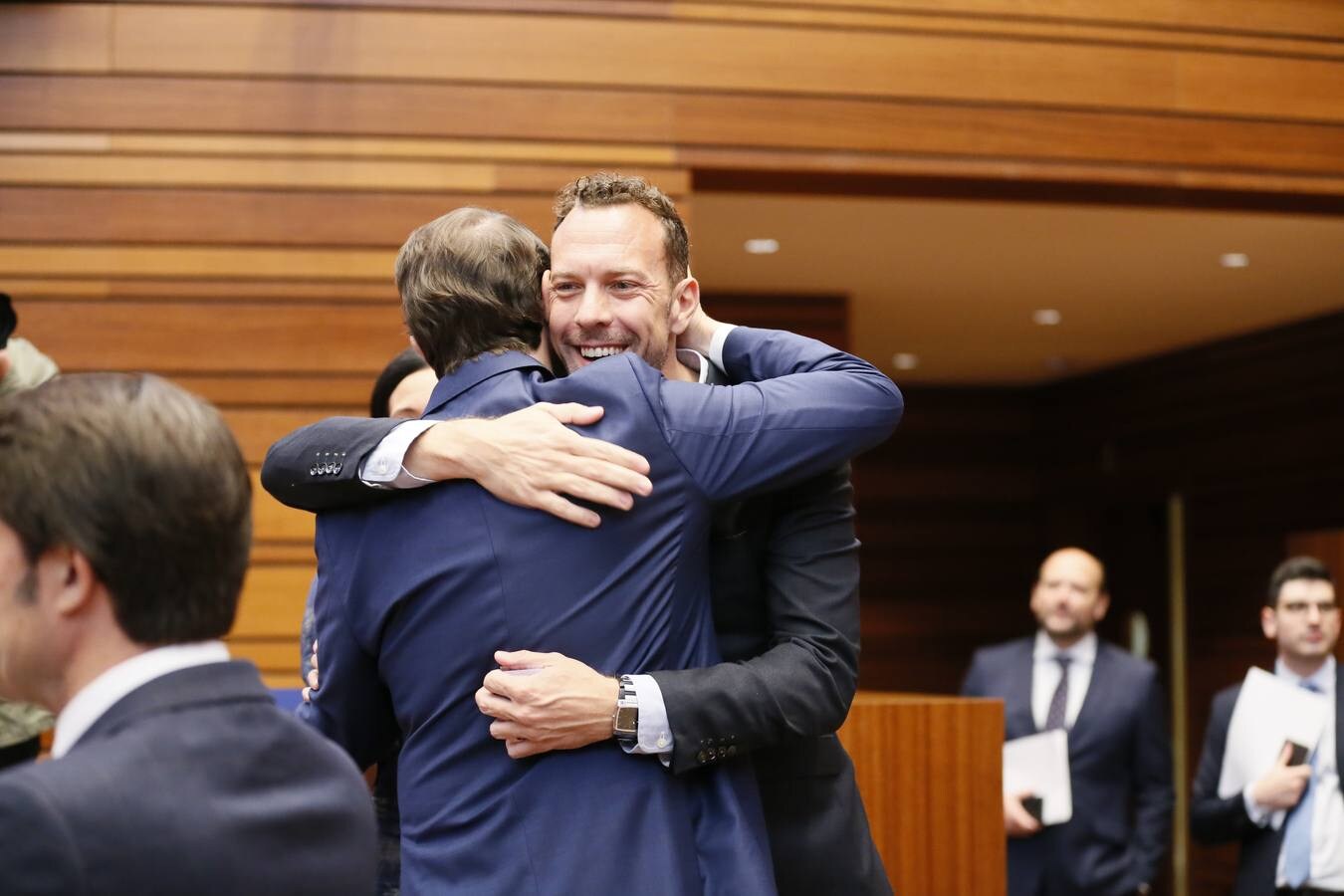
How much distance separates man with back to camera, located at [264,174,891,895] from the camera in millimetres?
1744

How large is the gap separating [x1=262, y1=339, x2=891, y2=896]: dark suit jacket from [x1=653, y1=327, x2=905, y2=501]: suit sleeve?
0.30 feet

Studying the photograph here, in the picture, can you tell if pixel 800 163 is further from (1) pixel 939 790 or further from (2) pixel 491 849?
(2) pixel 491 849

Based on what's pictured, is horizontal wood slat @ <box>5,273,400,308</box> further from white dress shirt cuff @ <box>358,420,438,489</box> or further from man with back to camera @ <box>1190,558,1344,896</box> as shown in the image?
white dress shirt cuff @ <box>358,420,438,489</box>

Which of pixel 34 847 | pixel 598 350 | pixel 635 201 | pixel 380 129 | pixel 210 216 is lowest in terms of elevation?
pixel 34 847

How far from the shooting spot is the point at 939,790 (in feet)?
10.3

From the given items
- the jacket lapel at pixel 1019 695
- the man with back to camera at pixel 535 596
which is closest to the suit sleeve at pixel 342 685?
the man with back to camera at pixel 535 596

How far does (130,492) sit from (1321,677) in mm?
4422

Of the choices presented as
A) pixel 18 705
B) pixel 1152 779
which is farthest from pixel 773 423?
pixel 1152 779

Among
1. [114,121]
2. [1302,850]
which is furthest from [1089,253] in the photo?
[114,121]

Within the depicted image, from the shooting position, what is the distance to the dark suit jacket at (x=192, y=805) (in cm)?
100

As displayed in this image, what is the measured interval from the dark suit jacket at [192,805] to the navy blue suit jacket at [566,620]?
47 cm

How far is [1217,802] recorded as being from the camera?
4.55 m

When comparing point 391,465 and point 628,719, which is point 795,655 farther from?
point 391,465

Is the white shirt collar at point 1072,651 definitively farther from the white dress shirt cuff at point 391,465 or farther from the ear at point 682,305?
the white dress shirt cuff at point 391,465
